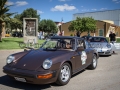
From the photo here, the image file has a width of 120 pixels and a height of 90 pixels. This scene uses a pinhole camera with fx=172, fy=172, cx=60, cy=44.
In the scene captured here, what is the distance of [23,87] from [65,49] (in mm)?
1779

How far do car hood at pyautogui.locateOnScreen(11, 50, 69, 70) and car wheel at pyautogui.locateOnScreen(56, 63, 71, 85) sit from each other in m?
0.38

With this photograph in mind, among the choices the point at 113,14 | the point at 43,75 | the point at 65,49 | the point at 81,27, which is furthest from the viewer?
the point at 113,14

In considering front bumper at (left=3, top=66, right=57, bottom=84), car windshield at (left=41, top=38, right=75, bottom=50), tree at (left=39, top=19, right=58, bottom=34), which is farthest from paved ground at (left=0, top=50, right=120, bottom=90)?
tree at (left=39, top=19, right=58, bottom=34)

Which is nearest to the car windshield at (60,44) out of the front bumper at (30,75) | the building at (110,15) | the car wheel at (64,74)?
the car wheel at (64,74)

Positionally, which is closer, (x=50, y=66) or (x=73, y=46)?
(x=50, y=66)

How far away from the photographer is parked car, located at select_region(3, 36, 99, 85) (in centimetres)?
429

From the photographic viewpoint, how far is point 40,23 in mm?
62344

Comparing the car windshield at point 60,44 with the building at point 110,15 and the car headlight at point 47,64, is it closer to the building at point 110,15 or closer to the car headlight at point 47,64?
the car headlight at point 47,64

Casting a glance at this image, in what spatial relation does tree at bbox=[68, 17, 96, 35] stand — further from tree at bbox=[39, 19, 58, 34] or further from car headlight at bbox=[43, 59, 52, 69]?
car headlight at bbox=[43, 59, 52, 69]

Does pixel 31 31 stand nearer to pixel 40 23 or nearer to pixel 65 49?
pixel 65 49

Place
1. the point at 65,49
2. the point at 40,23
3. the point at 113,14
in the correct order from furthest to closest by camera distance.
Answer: the point at 113,14 < the point at 40,23 < the point at 65,49

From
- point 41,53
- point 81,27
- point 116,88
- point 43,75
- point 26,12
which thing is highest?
point 26,12

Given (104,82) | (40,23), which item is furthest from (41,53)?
(40,23)

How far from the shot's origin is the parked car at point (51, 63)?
4.29 meters
